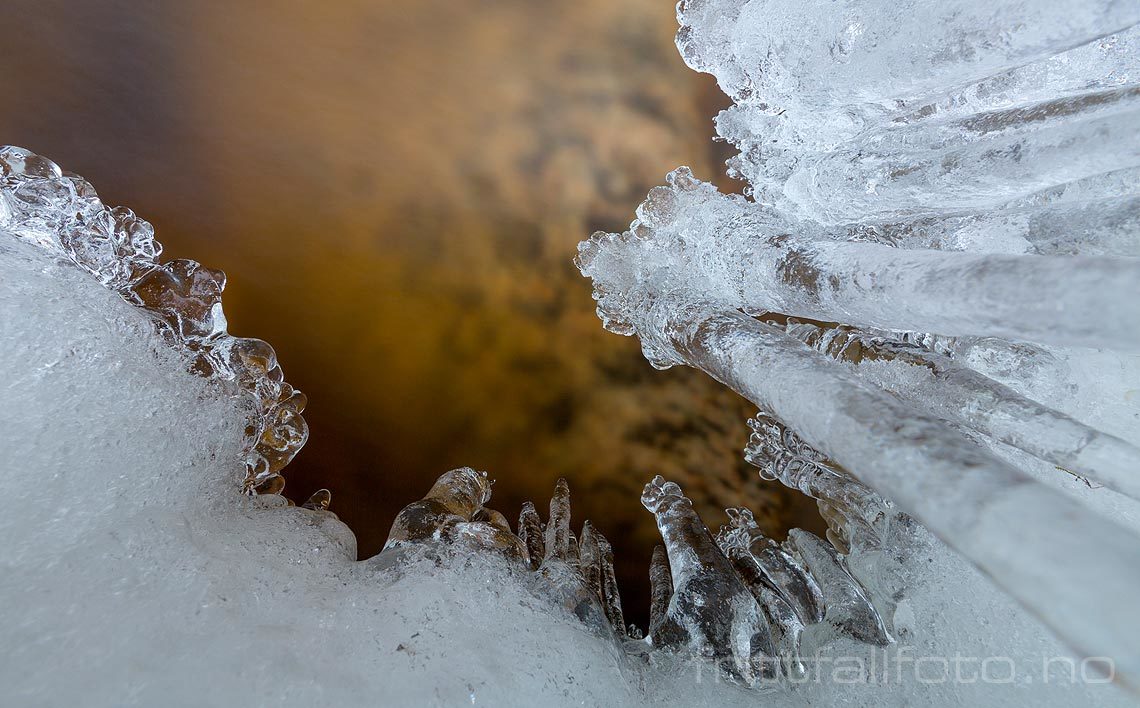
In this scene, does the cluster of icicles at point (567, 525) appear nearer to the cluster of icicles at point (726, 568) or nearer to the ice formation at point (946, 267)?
the cluster of icicles at point (726, 568)

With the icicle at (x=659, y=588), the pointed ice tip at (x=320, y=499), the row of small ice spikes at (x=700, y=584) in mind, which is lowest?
the pointed ice tip at (x=320, y=499)

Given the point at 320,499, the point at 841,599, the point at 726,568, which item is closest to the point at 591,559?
the point at 726,568

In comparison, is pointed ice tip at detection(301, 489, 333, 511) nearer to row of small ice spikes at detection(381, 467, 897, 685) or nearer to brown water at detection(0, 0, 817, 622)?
brown water at detection(0, 0, 817, 622)

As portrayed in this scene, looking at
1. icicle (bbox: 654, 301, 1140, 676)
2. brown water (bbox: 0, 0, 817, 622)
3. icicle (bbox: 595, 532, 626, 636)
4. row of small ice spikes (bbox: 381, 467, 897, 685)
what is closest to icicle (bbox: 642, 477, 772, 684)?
row of small ice spikes (bbox: 381, 467, 897, 685)

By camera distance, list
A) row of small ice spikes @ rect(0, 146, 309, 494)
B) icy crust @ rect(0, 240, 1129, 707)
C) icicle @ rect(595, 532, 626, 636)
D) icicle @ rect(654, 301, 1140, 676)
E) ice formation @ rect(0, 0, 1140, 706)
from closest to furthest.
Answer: icicle @ rect(654, 301, 1140, 676), ice formation @ rect(0, 0, 1140, 706), icy crust @ rect(0, 240, 1129, 707), row of small ice spikes @ rect(0, 146, 309, 494), icicle @ rect(595, 532, 626, 636)

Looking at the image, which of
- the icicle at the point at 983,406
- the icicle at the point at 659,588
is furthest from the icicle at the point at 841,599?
the icicle at the point at 983,406

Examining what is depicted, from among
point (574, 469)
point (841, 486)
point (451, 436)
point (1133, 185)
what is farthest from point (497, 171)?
point (1133, 185)

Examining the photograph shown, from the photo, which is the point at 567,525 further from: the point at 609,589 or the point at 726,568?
the point at 726,568
